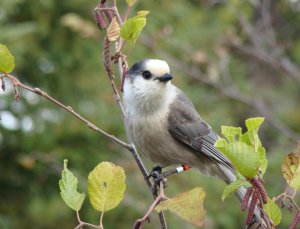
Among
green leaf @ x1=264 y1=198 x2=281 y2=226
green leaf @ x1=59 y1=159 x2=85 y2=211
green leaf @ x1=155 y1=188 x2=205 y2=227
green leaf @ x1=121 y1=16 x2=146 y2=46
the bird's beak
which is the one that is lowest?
green leaf @ x1=59 y1=159 x2=85 y2=211

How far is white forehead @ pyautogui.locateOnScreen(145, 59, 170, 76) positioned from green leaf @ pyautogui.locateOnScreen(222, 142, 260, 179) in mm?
1485

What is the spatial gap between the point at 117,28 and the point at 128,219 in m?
4.63

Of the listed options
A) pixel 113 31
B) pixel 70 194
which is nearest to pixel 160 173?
pixel 113 31

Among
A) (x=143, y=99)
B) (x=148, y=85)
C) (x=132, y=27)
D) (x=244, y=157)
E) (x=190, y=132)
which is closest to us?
(x=244, y=157)

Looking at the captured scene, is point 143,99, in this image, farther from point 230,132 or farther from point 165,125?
point 230,132

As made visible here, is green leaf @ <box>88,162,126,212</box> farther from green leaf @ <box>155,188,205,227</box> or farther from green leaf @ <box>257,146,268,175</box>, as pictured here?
green leaf @ <box>257,146,268,175</box>

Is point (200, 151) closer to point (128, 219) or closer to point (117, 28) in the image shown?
point (117, 28)

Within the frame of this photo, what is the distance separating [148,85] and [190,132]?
0.67 m

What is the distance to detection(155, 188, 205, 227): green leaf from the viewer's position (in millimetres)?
1743

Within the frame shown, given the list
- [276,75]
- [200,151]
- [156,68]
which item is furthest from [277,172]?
[276,75]

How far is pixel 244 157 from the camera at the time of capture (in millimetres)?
1884

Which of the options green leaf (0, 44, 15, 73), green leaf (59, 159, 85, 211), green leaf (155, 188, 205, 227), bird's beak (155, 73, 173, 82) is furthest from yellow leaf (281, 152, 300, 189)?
bird's beak (155, 73, 173, 82)

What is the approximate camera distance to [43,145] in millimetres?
6438

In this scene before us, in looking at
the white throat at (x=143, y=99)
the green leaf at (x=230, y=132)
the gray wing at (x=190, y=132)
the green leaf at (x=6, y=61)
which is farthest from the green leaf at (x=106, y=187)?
the gray wing at (x=190, y=132)
